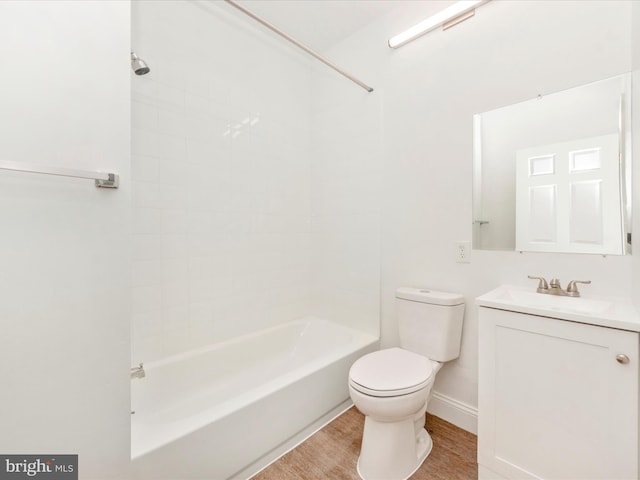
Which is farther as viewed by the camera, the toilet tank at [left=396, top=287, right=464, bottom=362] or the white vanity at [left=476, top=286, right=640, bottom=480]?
the toilet tank at [left=396, top=287, right=464, bottom=362]

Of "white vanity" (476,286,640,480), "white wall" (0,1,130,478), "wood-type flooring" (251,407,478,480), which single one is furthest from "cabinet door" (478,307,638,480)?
"white wall" (0,1,130,478)

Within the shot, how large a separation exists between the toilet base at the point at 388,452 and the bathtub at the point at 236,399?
37cm

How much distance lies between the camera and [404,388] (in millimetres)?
1242

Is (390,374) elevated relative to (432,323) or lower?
lower

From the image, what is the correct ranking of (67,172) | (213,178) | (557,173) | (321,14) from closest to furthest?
1. (67,172)
2. (557,173)
3. (213,178)
4. (321,14)

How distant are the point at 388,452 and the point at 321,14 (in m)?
2.63

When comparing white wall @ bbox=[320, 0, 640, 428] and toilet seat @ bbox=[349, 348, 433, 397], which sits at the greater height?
white wall @ bbox=[320, 0, 640, 428]

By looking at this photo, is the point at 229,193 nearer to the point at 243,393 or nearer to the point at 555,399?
the point at 243,393

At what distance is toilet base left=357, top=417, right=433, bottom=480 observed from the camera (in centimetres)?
130

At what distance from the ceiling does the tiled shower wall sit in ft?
0.45

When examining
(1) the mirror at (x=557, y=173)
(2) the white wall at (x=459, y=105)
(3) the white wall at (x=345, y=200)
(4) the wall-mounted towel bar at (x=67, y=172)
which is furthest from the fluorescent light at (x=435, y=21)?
(4) the wall-mounted towel bar at (x=67, y=172)

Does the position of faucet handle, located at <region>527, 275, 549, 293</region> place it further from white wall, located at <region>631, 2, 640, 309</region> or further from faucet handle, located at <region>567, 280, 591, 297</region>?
white wall, located at <region>631, 2, 640, 309</region>

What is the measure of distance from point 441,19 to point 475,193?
1.00 metres

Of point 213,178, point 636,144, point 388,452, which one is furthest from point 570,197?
point 213,178
